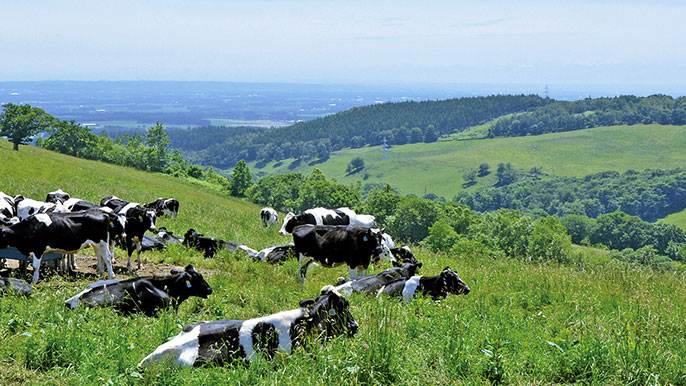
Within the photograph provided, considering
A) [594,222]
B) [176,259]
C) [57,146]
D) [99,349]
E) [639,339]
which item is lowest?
[594,222]

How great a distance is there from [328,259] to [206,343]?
5.62 m

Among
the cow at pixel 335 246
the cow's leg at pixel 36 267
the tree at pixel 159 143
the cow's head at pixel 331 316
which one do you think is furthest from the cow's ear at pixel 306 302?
the tree at pixel 159 143

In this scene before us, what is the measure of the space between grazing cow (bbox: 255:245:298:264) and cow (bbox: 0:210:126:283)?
4.16 meters

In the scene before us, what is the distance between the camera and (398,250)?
48.4ft

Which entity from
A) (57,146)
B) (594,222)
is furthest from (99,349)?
(594,222)

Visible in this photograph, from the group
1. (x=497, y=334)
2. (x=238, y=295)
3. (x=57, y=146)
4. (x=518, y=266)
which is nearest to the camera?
(x=497, y=334)

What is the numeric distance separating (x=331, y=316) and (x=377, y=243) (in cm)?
510

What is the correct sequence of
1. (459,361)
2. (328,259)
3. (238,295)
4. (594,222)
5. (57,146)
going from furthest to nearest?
(594,222) < (57,146) < (328,259) < (238,295) < (459,361)

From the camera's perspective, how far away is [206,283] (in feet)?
30.7

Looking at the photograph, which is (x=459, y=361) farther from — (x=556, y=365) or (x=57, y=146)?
(x=57, y=146)

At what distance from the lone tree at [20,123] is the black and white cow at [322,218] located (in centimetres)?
5661

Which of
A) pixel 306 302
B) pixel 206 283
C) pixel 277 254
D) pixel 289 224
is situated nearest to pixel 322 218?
pixel 289 224

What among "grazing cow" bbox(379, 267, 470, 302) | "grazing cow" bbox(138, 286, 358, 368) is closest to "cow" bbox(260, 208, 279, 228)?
"grazing cow" bbox(379, 267, 470, 302)

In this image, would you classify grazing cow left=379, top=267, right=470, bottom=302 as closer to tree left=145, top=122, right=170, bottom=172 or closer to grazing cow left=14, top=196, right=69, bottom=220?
grazing cow left=14, top=196, right=69, bottom=220
